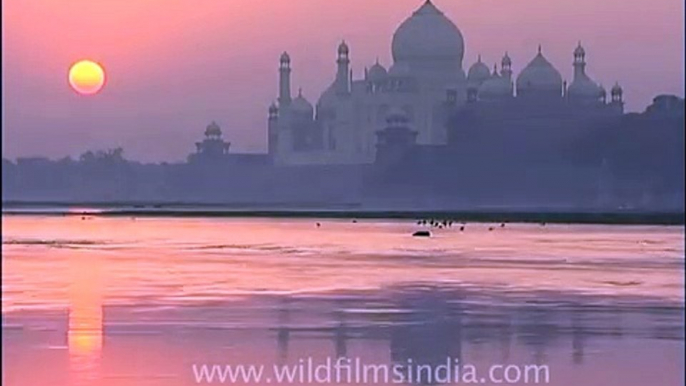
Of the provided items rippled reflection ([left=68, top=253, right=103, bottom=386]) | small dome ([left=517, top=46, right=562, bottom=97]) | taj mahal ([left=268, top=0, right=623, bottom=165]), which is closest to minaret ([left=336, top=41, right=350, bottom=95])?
taj mahal ([left=268, top=0, right=623, bottom=165])

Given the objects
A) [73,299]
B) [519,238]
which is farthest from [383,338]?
[519,238]

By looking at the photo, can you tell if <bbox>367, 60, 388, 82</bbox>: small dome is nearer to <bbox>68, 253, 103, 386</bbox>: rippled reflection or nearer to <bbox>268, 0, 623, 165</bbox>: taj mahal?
<bbox>268, 0, 623, 165</bbox>: taj mahal

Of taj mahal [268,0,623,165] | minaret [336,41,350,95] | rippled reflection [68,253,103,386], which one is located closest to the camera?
rippled reflection [68,253,103,386]

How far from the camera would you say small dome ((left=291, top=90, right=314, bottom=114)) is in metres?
90.8

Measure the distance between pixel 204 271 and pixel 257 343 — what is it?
8.87m

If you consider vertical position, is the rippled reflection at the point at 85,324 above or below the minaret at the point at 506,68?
below

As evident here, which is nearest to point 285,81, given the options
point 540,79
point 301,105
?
point 301,105

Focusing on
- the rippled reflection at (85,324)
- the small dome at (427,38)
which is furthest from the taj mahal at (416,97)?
the rippled reflection at (85,324)

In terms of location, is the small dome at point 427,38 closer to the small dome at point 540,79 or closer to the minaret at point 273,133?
the small dome at point 540,79

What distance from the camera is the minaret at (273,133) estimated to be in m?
90.4

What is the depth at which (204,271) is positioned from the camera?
2066 cm

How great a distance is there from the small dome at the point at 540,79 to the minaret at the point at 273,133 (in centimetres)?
1548

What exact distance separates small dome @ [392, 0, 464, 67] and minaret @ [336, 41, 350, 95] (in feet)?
22.7

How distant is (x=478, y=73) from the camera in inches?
3297
